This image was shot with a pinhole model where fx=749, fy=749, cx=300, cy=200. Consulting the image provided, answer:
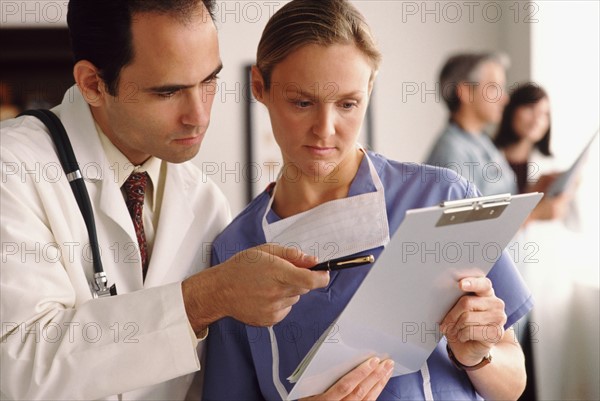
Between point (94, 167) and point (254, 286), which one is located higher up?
point (94, 167)

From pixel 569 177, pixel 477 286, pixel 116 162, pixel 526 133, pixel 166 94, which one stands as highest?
pixel 166 94

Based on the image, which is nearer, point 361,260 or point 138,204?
point 361,260

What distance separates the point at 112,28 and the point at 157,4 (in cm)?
10

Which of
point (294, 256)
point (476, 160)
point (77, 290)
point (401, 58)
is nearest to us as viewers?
point (294, 256)

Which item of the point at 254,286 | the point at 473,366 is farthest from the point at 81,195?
the point at 473,366

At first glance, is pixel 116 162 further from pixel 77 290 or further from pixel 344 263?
pixel 344 263

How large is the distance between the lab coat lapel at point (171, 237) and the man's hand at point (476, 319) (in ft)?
1.93

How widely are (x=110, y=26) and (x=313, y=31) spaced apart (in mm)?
434

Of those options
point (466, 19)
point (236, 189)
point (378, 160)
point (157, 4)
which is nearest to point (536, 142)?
point (466, 19)

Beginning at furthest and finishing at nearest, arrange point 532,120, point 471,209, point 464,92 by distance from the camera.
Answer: point 464,92 → point 532,120 → point 471,209

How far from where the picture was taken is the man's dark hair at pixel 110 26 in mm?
1484

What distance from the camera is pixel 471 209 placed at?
1.06 m

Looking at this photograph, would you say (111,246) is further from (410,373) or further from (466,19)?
(466,19)

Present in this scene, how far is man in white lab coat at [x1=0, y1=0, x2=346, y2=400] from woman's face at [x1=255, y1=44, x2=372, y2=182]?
187 mm
